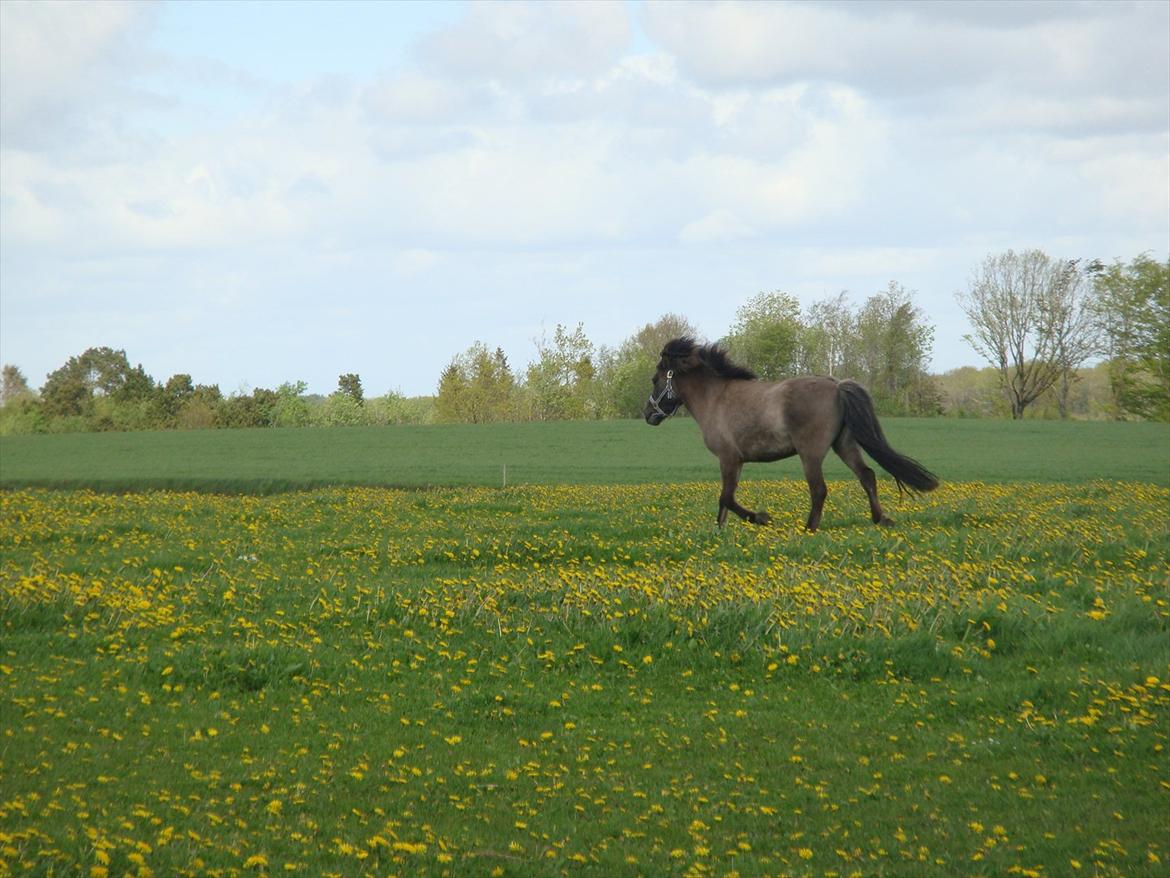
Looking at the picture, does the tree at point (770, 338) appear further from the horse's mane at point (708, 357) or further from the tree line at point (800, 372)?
the horse's mane at point (708, 357)

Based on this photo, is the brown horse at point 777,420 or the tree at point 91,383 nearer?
the brown horse at point 777,420

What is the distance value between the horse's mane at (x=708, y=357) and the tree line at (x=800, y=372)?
6896 cm

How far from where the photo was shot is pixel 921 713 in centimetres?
867

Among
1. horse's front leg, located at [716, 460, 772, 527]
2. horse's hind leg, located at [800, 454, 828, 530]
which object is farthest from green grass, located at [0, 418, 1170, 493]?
horse's hind leg, located at [800, 454, 828, 530]

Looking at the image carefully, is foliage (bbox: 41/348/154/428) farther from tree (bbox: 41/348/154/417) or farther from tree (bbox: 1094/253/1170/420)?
tree (bbox: 1094/253/1170/420)

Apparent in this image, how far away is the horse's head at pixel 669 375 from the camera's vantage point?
779 inches

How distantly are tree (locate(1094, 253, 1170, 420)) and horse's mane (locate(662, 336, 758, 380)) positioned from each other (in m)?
78.3

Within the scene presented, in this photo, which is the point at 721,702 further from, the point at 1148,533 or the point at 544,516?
the point at 544,516

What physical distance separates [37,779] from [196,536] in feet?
39.2

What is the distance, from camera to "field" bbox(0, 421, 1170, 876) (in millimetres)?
6031

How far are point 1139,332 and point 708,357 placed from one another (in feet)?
270

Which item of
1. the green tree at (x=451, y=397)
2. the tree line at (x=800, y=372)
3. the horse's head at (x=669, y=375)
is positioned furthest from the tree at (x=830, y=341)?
the horse's head at (x=669, y=375)

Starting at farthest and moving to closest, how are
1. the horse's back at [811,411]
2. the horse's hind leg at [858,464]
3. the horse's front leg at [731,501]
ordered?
the horse's front leg at [731,501], the horse's hind leg at [858,464], the horse's back at [811,411]

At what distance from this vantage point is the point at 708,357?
19734mm
